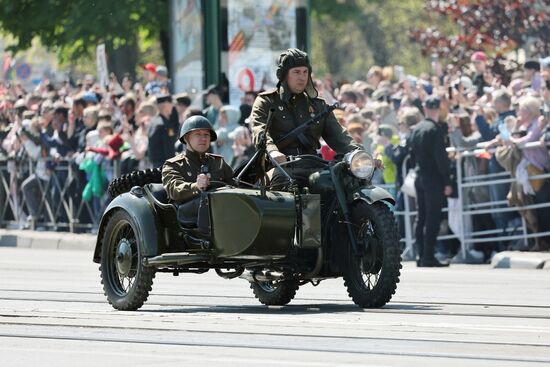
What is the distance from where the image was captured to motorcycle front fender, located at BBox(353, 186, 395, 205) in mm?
13883

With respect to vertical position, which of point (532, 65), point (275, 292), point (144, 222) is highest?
point (532, 65)

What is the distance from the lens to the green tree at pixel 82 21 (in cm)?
4066

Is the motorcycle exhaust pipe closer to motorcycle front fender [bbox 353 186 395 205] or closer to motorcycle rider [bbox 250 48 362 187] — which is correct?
motorcycle front fender [bbox 353 186 395 205]

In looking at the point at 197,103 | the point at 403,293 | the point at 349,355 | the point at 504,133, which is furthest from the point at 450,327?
the point at 197,103

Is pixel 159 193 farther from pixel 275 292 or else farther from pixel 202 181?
pixel 275 292

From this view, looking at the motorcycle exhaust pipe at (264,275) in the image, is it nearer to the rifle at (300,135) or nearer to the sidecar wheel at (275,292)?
Answer: the sidecar wheel at (275,292)

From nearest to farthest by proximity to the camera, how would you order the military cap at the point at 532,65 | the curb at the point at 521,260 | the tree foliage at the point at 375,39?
the curb at the point at 521,260 < the military cap at the point at 532,65 < the tree foliage at the point at 375,39

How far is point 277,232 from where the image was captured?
14.0m

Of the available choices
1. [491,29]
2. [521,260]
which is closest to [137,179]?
[521,260]

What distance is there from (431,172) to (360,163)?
828 centimetres

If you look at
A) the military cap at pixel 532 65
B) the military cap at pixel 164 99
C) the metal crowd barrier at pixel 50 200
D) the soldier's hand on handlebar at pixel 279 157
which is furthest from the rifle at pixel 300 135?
the metal crowd barrier at pixel 50 200

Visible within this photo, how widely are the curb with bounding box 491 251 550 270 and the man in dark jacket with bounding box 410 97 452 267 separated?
80cm

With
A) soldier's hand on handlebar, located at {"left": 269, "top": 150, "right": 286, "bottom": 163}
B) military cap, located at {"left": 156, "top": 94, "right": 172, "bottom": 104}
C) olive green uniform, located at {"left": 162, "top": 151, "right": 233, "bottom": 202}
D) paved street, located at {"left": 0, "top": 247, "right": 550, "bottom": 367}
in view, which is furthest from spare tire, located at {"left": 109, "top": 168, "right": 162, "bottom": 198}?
military cap, located at {"left": 156, "top": 94, "right": 172, "bottom": 104}

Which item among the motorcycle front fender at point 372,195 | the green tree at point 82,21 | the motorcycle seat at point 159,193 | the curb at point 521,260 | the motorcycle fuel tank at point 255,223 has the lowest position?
the curb at point 521,260
